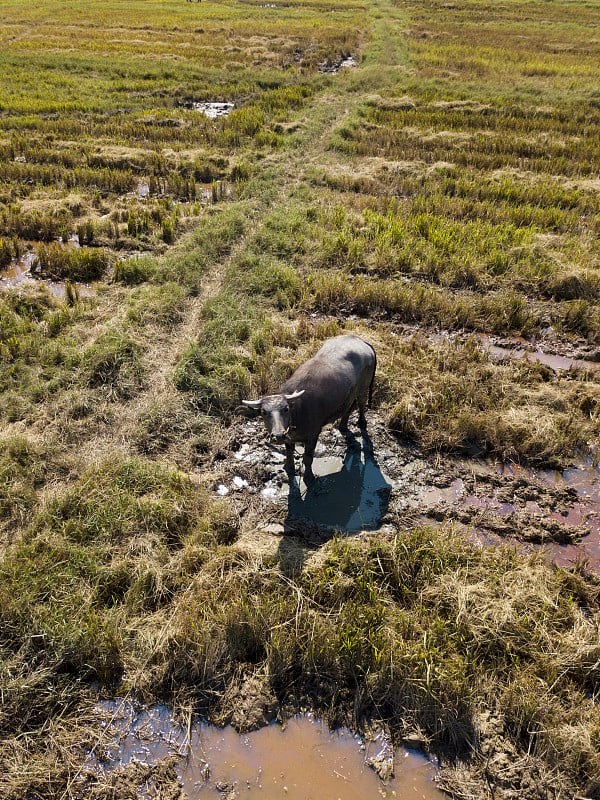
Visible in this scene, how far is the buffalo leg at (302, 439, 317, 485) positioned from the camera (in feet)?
17.1

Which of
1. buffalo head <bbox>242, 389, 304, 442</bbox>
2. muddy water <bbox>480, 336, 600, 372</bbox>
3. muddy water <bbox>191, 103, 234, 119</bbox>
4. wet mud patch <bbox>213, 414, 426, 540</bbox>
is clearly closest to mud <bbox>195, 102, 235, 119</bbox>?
muddy water <bbox>191, 103, 234, 119</bbox>

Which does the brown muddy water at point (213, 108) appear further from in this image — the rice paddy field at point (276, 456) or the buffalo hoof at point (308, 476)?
the buffalo hoof at point (308, 476)

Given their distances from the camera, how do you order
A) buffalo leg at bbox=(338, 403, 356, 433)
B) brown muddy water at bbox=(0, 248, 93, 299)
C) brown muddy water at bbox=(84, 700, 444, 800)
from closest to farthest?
1. brown muddy water at bbox=(84, 700, 444, 800)
2. buffalo leg at bbox=(338, 403, 356, 433)
3. brown muddy water at bbox=(0, 248, 93, 299)

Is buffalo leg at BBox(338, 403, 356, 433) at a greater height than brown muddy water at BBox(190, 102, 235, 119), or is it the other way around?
brown muddy water at BBox(190, 102, 235, 119)

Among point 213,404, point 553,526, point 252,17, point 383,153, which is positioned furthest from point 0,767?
point 252,17

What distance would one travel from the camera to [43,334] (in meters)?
7.36

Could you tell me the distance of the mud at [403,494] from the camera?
195 inches

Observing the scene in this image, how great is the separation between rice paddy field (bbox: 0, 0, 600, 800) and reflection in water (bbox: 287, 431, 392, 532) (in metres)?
0.10

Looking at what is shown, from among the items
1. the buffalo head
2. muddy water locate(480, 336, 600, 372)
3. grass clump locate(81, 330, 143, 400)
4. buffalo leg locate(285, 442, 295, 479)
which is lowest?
buffalo leg locate(285, 442, 295, 479)

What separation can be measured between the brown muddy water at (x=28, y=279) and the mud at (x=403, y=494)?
15.9ft

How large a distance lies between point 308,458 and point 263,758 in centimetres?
266

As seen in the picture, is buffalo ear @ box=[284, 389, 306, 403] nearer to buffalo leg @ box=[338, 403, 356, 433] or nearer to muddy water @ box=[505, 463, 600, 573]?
buffalo leg @ box=[338, 403, 356, 433]

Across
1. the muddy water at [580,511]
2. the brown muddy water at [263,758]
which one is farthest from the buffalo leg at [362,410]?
the brown muddy water at [263,758]

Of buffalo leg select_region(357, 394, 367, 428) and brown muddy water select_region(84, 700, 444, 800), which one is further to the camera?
buffalo leg select_region(357, 394, 367, 428)
